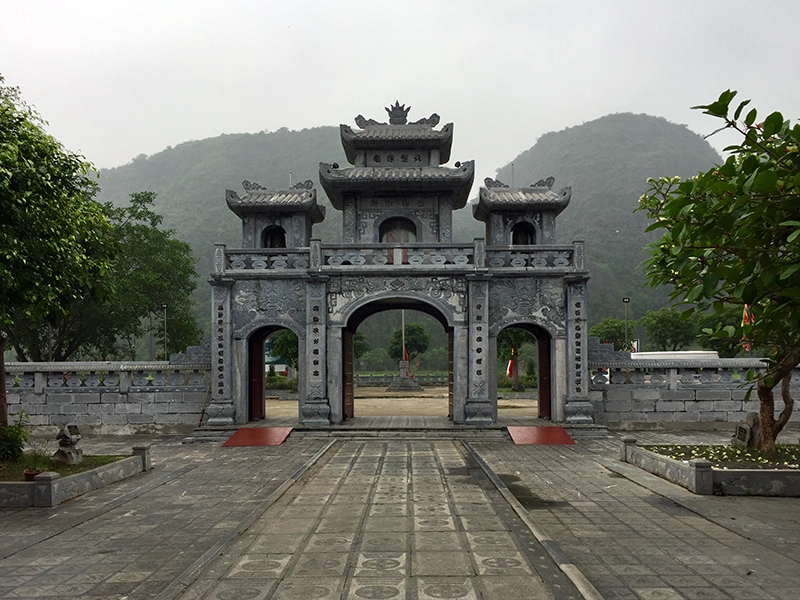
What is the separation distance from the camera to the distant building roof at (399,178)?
1920 centimetres

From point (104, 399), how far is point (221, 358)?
12.6ft

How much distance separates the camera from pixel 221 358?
17578 mm

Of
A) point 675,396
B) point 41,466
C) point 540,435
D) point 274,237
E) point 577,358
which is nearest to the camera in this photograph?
point 41,466

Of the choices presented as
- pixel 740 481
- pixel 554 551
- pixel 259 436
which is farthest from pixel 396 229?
pixel 554 551

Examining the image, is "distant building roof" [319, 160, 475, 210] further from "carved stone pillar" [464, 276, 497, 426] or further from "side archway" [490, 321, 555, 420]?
"side archway" [490, 321, 555, 420]

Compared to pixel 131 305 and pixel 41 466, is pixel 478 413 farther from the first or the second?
pixel 131 305

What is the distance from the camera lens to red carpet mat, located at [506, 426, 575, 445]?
15.6 metres

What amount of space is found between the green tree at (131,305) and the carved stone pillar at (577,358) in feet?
63.9

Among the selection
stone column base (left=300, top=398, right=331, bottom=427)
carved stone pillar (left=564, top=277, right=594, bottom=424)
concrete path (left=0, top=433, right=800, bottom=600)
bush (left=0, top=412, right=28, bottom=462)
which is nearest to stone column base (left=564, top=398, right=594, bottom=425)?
carved stone pillar (left=564, top=277, right=594, bottom=424)

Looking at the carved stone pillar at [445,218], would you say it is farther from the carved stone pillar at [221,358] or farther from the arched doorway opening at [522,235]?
the carved stone pillar at [221,358]

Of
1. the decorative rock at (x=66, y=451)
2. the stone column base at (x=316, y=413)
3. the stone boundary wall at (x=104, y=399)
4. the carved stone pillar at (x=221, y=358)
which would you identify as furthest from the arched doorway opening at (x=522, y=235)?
the decorative rock at (x=66, y=451)

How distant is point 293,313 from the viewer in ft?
58.7

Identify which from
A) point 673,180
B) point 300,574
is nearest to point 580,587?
point 300,574

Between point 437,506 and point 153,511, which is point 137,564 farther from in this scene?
point 437,506
